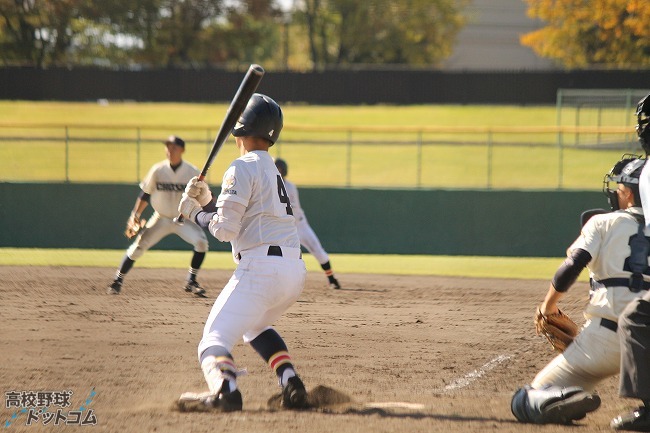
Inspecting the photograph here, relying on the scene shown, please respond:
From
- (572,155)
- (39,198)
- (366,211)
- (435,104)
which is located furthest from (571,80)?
(39,198)

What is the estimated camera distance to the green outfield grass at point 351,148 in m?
29.1

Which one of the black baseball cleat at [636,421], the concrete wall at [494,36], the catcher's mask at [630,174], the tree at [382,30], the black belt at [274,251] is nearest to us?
the black baseball cleat at [636,421]

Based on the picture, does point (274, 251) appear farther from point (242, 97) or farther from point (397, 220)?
point (397, 220)

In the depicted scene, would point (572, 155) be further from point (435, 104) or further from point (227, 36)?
point (227, 36)

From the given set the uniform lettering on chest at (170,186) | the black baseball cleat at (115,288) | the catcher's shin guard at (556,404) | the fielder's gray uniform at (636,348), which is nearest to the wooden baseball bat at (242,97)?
the catcher's shin guard at (556,404)

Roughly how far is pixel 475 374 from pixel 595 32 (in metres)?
31.3

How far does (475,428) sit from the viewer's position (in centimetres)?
564

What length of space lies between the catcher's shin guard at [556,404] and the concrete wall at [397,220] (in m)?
11.3

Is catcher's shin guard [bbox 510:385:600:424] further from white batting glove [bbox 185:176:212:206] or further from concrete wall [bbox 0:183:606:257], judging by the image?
concrete wall [bbox 0:183:606:257]

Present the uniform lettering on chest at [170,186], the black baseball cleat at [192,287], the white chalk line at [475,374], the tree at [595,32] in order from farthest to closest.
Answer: the tree at [595,32], the black baseball cleat at [192,287], the uniform lettering on chest at [170,186], the white chalk line at [475,374]

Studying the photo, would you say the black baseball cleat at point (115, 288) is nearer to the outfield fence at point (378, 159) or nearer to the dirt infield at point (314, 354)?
the dirt infield at point (314, 354)

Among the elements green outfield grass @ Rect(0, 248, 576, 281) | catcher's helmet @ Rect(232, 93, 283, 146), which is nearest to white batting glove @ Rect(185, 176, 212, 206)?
catcher's helmet @ Rect(232, 93, 283, 146)

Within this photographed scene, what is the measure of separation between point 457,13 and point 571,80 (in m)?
10.6

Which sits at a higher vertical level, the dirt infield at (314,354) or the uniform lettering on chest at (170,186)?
the uniform lettering on chest at (170,186)
